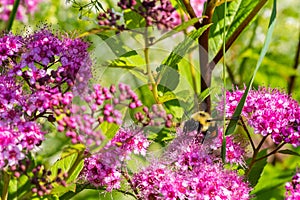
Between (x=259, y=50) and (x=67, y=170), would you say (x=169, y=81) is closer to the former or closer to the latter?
(x=67, y=170)

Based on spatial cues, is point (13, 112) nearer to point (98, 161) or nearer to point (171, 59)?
point (98, 161)

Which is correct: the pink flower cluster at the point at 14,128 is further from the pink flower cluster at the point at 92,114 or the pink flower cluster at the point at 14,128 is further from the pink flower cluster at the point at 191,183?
the pink flower cluster at the point at 191,183

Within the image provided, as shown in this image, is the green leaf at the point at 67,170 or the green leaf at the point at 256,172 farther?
the green leaf at the point at 256,172

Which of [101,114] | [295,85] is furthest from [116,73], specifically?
[295,85]

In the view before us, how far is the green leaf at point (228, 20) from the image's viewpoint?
4.39 ft

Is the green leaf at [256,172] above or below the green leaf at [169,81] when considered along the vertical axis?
below

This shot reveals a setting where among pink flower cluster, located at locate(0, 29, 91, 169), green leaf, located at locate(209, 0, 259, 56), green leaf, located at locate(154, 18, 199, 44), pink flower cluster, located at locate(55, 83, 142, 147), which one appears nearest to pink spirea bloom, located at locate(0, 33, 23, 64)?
pink flower cluster, located at locate(0, 29, 91, 169)

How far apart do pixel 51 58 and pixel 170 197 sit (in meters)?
0.36

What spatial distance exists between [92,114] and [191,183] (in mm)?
244

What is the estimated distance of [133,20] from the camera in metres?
1.26

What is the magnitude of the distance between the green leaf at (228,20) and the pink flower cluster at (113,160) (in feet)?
0.90

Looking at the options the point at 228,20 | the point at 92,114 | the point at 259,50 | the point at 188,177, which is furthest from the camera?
the point at 259,50

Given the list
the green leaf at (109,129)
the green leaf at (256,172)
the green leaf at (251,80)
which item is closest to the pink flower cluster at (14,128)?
the green leaf at (109,129)

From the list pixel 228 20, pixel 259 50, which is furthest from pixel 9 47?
pixel 259 50
